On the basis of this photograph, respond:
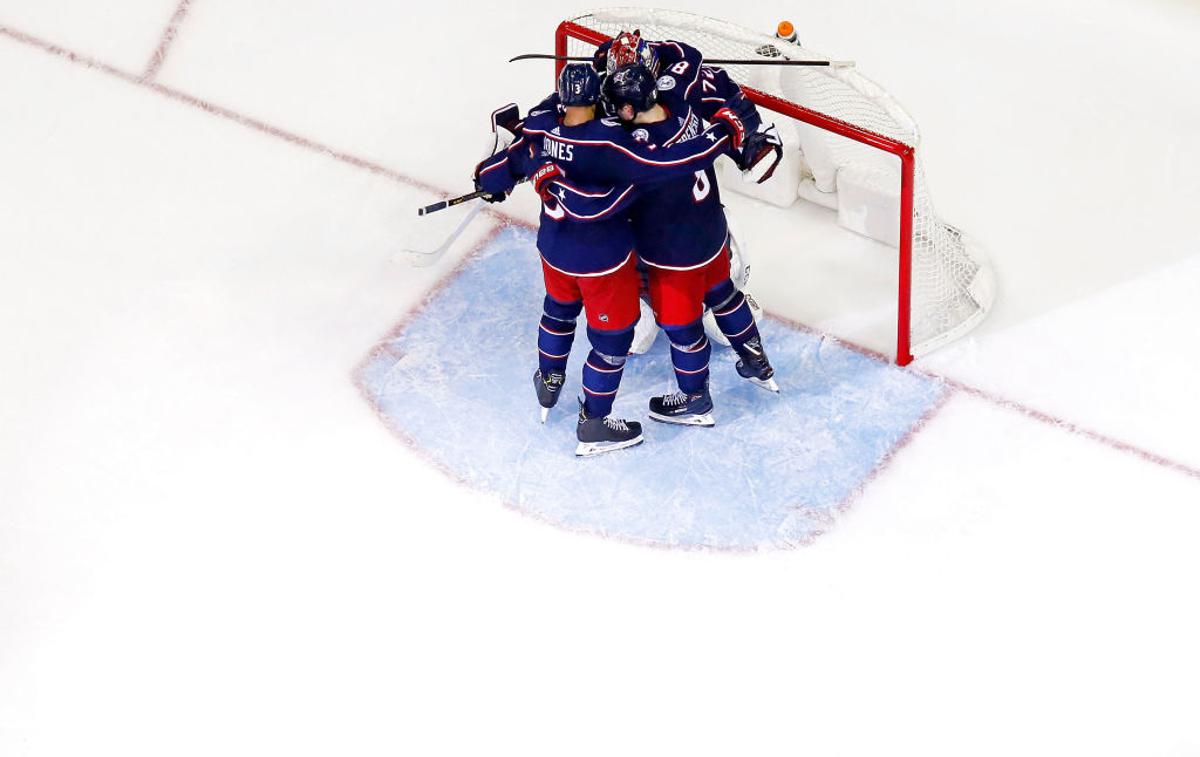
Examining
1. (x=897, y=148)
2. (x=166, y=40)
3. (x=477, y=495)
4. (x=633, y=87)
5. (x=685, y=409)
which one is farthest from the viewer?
(x=166, y=40)

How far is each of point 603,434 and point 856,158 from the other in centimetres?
120

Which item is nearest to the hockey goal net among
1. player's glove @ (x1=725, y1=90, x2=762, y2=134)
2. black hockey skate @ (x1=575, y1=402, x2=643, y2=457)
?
player's glove @ (x1=725, y1=90, x2=762, y2=134)

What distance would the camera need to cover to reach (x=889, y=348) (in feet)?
17.4

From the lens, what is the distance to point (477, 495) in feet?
16.3

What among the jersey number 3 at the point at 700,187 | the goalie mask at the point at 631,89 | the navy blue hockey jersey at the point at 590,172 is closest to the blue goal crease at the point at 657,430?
the navy blue hockey jersey at the point at 590,172

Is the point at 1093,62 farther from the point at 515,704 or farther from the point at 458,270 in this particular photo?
the point at 515,704

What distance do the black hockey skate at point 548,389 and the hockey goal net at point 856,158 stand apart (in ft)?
3.11

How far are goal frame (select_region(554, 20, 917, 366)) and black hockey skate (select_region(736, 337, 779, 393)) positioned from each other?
1.26 ft

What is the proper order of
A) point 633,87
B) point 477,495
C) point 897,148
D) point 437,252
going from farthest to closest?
1. point 437,252
2. point 477,495
3. point 897,148
4. point 633,87

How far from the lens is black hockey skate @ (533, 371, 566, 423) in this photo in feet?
16.7

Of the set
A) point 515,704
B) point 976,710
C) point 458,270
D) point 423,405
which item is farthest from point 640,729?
point 458,270

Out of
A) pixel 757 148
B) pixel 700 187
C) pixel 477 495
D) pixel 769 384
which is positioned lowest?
pixel 477 495

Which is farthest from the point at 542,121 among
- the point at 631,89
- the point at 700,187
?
the point at 700,187

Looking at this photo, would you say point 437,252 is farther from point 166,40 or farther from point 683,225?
point 166,40
